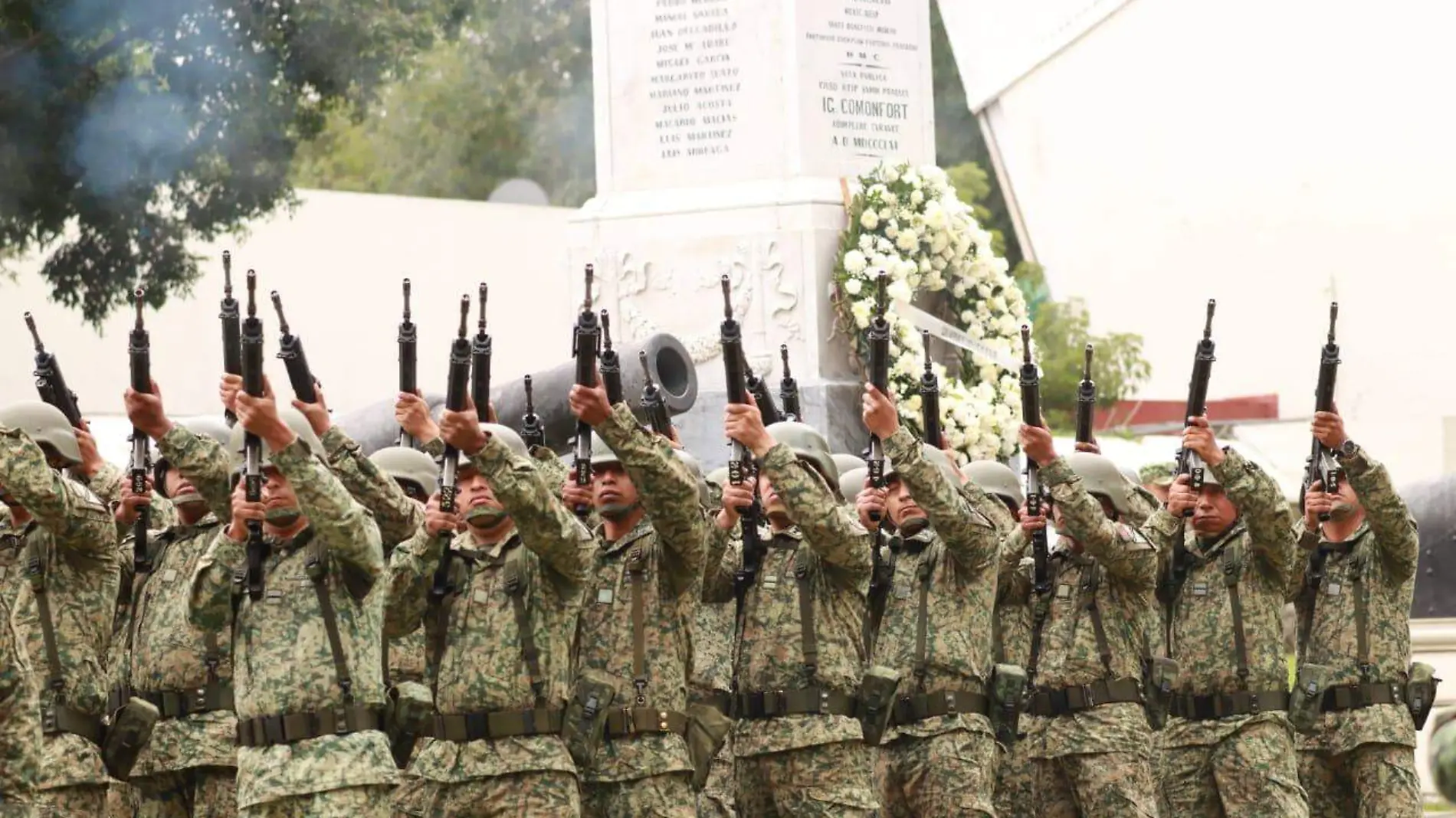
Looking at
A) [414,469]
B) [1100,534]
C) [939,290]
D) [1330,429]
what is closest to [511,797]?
[414,469]

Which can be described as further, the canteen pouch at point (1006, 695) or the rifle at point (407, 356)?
the canteen pouch at point (1006, 695)

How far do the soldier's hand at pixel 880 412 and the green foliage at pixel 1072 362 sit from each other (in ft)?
62.6

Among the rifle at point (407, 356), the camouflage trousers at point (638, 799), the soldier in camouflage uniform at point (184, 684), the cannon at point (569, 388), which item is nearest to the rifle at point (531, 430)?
the cannon at point (569, 388)

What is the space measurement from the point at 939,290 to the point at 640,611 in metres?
6.89

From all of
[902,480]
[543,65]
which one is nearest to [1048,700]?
[902,480]

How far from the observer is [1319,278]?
2923 centimetres

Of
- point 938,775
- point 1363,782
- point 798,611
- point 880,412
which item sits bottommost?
point 1363,782

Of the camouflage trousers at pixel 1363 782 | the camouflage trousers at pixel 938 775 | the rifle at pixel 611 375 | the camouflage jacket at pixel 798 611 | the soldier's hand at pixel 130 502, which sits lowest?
the camouflage trousers at pixel 1363 782

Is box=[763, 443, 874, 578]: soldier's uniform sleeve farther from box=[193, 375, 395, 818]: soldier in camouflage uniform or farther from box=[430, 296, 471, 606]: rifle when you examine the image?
box=[193, 375, 395, 818]: soldier in camouflage uniform

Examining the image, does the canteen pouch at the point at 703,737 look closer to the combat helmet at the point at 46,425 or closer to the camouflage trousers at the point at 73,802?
the camouflage trousers at the point at 73,802

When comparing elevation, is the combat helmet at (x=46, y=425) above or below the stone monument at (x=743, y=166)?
below

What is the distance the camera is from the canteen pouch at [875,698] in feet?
33.2

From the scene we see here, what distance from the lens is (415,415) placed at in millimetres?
9703

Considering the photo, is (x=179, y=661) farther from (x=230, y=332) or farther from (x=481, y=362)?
(x=481, y=362)
